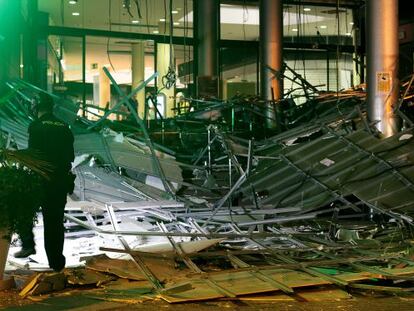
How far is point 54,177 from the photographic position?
8148 mm

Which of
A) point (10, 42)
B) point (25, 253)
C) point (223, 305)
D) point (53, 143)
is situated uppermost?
point (10, 42)

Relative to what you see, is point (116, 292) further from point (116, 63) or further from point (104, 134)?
point (116, 63)

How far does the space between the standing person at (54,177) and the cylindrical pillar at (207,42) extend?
13.1 metres

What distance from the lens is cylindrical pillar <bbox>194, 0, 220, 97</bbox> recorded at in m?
21.4

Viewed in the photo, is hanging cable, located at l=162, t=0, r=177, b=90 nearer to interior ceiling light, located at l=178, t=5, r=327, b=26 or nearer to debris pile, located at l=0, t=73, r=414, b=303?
interior ceiling light, located at l=178, t=5, r=327, b=26

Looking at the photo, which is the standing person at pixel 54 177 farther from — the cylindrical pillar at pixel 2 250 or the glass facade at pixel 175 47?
the glass facade at pixel 175 47

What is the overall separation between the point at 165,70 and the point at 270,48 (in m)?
3.84

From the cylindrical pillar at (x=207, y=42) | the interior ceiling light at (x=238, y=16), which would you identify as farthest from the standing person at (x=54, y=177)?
the interior ceiling light at (x=238, y=16)

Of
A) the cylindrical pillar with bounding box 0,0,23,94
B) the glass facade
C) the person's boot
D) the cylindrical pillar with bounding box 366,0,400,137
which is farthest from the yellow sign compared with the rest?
the cylindrical pillar with bounding box 0,0,23,94

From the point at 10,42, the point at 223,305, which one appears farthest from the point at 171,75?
the point at 223,305

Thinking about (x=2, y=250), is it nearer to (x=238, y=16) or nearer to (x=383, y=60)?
(x=383, y=60)

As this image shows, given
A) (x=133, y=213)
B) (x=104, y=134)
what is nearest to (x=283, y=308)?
(x=133, y=213)

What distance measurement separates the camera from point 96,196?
39.7 feet

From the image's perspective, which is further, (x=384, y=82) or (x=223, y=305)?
(x=384, y=82)
